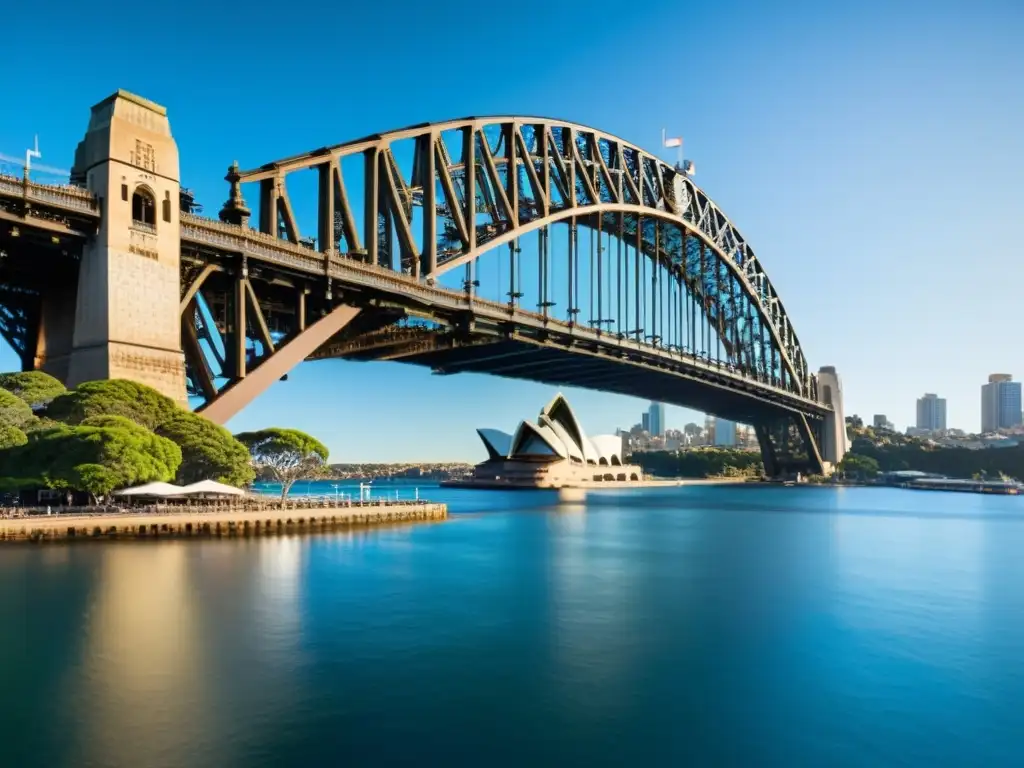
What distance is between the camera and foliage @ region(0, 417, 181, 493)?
114 ft

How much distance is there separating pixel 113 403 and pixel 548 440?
87.3 m

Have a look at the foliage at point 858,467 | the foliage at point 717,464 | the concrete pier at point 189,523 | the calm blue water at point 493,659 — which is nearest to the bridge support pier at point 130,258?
the concrete pier at point 189,523

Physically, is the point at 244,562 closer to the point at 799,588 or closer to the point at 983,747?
the point at 799,588

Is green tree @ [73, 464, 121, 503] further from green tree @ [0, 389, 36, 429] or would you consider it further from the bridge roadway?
the bridge roadway

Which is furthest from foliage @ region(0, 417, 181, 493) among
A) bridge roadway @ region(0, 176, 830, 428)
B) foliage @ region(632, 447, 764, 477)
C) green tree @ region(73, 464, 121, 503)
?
foliage @ region(632, 447, 764, 477)

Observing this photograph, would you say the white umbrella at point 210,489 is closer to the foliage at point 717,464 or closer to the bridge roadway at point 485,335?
the bridge roadway at point 485,335

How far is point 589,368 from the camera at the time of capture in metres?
87.2

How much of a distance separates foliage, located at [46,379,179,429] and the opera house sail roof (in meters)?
84.4

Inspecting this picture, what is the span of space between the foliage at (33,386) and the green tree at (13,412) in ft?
6.01

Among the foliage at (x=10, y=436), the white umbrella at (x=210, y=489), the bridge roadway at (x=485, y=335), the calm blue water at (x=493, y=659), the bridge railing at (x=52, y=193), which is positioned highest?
the bridge railing at (x=52, y=193)

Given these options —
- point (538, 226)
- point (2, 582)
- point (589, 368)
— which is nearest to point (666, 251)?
point (589, 368)

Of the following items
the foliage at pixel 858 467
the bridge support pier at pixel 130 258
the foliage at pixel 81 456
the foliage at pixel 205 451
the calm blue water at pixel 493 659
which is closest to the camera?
the calm blue water at pixel 493 659

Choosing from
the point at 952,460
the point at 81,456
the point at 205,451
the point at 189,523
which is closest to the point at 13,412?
the point at 81,456

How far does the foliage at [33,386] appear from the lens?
38.5 metres
